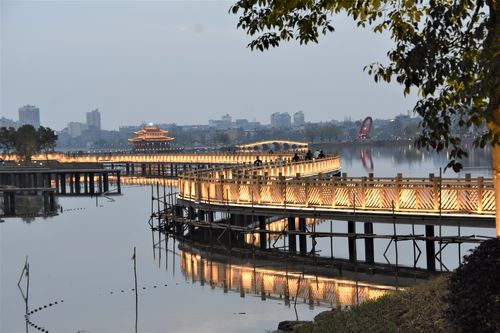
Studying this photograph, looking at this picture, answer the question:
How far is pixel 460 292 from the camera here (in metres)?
14.1

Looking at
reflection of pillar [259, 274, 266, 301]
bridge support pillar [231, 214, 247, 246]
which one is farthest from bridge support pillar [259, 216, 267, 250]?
reflection of pillar [259, 274, 266, 301]

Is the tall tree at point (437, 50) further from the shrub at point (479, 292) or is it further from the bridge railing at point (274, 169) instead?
the bridge railing at point (274, 169)

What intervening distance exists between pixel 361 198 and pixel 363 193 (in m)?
0.29

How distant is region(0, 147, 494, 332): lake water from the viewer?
1142 inches

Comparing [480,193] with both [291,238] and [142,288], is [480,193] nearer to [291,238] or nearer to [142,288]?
[291,238]

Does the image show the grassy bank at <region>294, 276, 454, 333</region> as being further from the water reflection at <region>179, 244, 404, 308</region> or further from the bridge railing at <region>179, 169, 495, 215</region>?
the bridge railing at <region>179, 169, 495, 215</region>

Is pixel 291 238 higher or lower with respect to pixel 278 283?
higher

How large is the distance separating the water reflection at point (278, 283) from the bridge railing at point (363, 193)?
3.42 metres

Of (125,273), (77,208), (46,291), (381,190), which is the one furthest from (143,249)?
(77,208)

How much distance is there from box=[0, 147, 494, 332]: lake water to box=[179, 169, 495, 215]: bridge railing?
139 inches

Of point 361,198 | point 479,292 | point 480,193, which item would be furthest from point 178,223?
point 479,292

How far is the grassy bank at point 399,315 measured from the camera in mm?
16031

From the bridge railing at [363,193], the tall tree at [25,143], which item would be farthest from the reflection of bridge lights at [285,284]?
the tall tree at [25,143]

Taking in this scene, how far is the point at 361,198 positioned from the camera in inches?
1412
